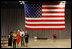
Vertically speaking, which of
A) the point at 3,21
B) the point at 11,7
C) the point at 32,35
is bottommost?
the point at 32,35

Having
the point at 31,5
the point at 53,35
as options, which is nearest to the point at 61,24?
the point at 31,5

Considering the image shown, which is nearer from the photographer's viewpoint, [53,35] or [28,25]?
[28,25]

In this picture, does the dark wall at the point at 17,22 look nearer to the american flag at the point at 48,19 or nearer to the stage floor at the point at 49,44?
the stage floor at the point at 49,44

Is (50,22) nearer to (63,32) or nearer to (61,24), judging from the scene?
(61,24)

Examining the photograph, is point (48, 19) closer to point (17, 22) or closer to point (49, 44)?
point (49, 44)

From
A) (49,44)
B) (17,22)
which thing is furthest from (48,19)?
(17,22)

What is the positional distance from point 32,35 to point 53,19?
14.6 metres

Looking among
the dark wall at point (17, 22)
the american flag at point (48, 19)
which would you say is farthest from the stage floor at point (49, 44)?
the dark wall at point (17, 22)

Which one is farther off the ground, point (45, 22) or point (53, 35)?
point (45, 22)

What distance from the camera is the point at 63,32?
2339 cm

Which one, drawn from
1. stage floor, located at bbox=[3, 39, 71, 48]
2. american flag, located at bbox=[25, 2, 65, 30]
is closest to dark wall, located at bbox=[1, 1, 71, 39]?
stage floor, located at bbox=[3, 39, 71, 48]

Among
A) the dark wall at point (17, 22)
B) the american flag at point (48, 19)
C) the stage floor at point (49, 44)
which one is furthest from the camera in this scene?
the dark wall at point (17, 22)

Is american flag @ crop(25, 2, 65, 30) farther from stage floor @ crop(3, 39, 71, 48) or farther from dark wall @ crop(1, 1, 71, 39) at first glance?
dark wall @ crop(1, 1, 71, 39)

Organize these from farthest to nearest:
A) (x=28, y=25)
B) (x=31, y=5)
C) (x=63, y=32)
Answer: (x=63, y=32)
(x=28, y=25)
(x=31, y=5)
